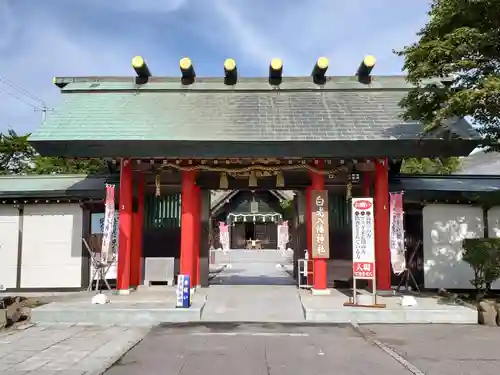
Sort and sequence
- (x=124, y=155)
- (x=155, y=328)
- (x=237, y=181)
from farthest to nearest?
(x=237, y=181) → (x=124, y=155) → (x=155, y=328)

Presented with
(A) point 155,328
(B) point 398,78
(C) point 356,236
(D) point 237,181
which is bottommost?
(A) point 155,328

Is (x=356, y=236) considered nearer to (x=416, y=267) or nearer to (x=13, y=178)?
(x=416, y=267)

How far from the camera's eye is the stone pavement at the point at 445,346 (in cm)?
Answer: 657

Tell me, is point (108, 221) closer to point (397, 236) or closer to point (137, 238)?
point (137, 238)

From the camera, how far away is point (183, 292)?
10484 millimetres

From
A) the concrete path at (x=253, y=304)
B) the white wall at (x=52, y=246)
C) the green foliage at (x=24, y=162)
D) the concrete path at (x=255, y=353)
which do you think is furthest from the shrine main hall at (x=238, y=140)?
the green foliage at (x=24, y=162)

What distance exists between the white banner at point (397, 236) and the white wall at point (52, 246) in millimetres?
9140

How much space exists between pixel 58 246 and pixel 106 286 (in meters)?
1.98

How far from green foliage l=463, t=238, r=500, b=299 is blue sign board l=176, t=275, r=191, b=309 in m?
6.71

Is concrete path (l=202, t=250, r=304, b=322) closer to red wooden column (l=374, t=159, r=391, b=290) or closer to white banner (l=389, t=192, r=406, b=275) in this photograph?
red wooden column (l=374, t=159, r=391, b=290)

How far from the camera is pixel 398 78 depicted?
15117 mm

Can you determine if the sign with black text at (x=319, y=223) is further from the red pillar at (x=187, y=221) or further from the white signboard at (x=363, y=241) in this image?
the red pillar at (x=187, y=221)

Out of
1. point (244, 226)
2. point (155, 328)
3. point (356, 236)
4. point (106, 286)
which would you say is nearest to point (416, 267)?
point (356, 236)

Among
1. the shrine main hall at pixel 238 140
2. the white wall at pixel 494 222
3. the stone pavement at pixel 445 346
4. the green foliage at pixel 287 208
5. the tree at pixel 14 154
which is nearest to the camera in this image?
the stone pavement at pixel 445 346
